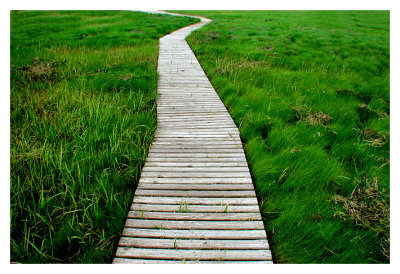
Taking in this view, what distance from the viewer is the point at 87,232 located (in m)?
1.78

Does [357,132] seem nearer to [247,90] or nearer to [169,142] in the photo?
[247,90]

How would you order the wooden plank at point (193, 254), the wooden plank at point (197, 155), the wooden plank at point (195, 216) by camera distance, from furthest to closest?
1. the wooden plank at point (197, 155)
2. the wooden plank at point (195, 216)
3. the wooden plank at point (193, 254)

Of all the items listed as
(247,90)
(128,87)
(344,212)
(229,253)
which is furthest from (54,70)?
(344,212)

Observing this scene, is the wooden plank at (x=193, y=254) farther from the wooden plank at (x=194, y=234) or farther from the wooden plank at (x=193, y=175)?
the wooden plank at (x=193, y=175)

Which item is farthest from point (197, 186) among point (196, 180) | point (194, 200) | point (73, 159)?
point (73, 159)

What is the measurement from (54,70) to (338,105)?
6.65m

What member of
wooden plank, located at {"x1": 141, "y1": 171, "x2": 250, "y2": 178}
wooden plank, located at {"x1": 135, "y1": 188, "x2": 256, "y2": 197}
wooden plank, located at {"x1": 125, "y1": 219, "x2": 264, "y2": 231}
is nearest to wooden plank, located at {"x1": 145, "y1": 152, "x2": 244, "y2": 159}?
wooden plank, located at {"x1": 141, "y1": 171, "x2": 250, "y2": 178}

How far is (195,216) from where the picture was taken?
6.33 ft

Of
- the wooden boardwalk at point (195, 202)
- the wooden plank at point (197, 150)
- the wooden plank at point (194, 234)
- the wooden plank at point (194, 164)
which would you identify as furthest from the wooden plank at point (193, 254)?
the wooden plank at point (197, 150)

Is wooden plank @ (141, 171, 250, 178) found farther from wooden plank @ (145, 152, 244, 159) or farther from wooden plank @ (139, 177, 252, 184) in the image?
wooden plank @ (145, 152, 244, 159)

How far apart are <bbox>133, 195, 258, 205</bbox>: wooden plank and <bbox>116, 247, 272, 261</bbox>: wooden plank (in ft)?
1.53

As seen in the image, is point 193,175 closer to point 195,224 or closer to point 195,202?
point 195,202

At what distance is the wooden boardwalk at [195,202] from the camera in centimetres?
167

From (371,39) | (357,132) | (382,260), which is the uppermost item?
(371,39)
